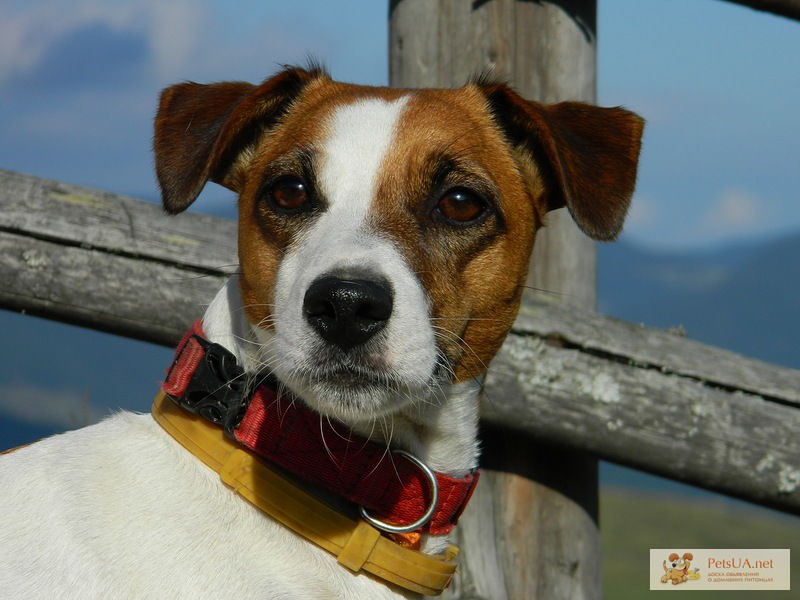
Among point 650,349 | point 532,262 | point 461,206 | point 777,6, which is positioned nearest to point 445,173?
point 461,206

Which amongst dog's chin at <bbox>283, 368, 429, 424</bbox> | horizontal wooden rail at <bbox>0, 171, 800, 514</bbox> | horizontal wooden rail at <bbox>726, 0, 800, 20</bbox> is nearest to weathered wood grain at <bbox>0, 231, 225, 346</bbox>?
horizontal wooden rail at <bbox>0, 171, 800, 514</bbox>

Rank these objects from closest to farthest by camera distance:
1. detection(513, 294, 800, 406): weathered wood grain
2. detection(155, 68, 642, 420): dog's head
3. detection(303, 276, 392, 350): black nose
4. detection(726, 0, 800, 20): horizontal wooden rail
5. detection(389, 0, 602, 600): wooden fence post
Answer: detection(303, 276, 392, 350): black nose, detection(155, 68, 642, 420): dog's head, detection(513, 294, 800, 406): weathered wood grain, detection(389, 0, 602, 600): wooden fence post, detection(726, 0, 800, 20): horizontal wooden rail

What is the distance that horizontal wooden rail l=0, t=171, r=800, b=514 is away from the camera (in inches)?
150

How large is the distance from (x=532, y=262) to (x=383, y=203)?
5.42 ft

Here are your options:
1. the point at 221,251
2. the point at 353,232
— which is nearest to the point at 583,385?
the point at 221,251

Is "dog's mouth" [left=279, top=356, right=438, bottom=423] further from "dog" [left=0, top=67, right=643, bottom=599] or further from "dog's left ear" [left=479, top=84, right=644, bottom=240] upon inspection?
"dog's left ear" [left=479, top=84, right=644, bottom=240]

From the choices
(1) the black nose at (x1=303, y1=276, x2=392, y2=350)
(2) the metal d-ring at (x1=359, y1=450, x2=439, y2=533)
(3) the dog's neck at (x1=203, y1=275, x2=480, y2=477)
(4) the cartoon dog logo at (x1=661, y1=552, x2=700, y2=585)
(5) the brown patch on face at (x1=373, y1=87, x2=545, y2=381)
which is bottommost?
(4) the cartoon dog logo at (x1=661, y1=552, x2=700, y2=585)

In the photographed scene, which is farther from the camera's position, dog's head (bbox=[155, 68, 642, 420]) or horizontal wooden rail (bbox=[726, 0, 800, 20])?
horizontal wooden rail (bbox=[726, 0, 800, 20])

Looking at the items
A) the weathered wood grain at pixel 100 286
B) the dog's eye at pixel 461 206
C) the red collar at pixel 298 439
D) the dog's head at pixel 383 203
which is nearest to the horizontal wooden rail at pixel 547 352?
the weathered wood grain at pixel 100 286

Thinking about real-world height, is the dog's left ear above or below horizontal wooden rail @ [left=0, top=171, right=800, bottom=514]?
above

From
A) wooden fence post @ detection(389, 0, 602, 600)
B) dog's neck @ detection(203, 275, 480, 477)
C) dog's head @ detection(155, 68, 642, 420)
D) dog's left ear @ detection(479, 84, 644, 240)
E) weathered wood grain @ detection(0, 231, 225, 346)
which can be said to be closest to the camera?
dog's head @ detection(155, 68, 642, 420)

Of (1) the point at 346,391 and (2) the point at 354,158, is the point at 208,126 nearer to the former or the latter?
(2) the point at 354,158

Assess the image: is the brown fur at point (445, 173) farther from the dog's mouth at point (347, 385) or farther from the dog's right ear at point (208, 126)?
the dog's mouth at point (347, 385)

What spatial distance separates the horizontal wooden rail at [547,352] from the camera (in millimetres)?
3801
